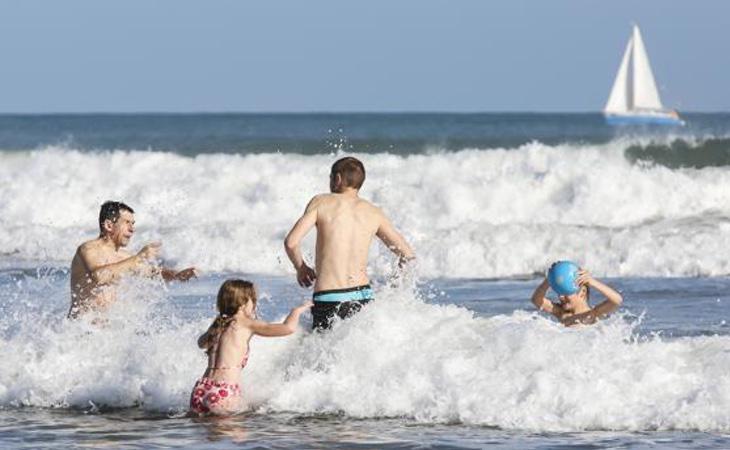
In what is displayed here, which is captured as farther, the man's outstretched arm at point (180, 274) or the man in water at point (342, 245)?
the man's outstretched arm at point (180, 274)

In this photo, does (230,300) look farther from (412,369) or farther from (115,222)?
(115,222)

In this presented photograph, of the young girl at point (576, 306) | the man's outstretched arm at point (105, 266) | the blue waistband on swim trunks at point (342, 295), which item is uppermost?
the man's outstretched arm at point (105, 266)

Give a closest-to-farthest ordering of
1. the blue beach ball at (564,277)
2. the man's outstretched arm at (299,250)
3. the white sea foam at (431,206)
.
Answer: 1. the man's outstretched arm at (299,250)
2. the blue beach ball at (564,277)
3. the white sea foam at (431,206)

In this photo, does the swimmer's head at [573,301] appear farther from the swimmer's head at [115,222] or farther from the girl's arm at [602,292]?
the swimmer's head at [115,222]

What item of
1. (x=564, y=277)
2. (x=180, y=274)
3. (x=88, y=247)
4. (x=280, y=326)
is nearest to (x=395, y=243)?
(x=280, y=326)

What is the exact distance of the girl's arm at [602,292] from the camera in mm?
9422

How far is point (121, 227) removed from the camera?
1012 centimetres

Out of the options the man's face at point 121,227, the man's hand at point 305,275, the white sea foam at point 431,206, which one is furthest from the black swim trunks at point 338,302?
the white sea foam at point 431,206

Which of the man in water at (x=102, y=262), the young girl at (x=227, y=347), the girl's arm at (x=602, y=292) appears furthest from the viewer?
the man in water at (x=102, y=262)

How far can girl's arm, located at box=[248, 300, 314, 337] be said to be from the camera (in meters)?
8.90

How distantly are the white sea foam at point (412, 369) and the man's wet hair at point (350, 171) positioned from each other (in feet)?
2.52

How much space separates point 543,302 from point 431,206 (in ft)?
46.7

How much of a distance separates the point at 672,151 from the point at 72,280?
73.8ft

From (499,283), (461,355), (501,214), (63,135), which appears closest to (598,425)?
(461,355)
